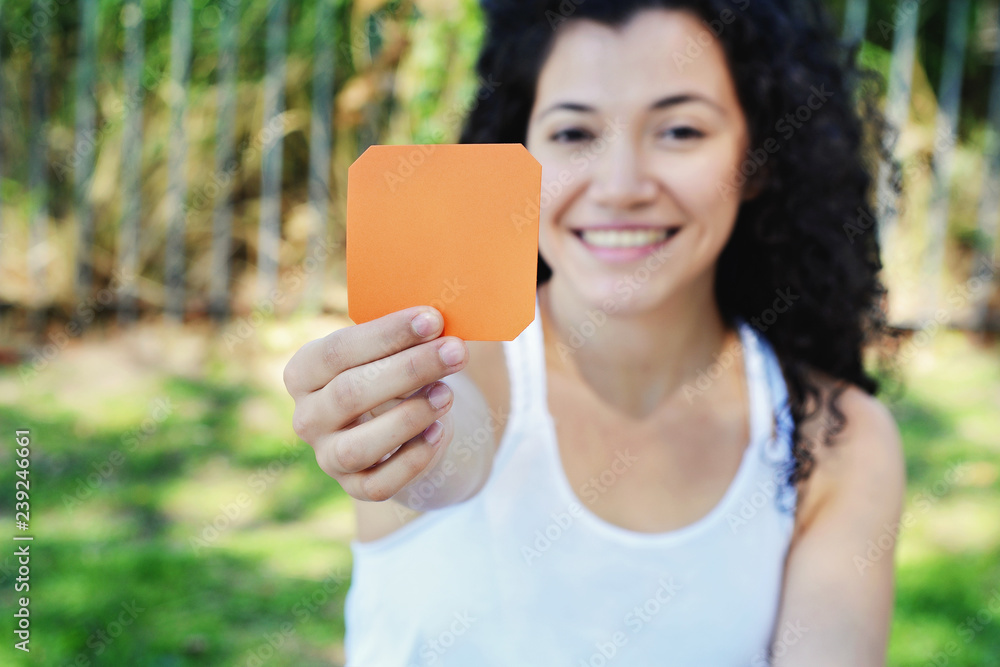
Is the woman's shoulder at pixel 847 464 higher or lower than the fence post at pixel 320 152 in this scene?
lower

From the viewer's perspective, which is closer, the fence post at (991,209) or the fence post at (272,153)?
the fence post at (272,153)

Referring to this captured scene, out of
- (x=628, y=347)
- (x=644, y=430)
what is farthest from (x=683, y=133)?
(x=644, y=430)

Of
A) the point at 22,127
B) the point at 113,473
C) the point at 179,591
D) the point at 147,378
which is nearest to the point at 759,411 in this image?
the point at 179,591

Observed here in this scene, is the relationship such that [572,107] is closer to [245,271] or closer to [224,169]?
[224,169]

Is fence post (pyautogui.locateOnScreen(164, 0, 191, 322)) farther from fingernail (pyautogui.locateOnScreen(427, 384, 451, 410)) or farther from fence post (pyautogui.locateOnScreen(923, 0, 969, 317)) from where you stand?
fence post (pyautogui.locateOnScreen(923, 0, 969, 317))

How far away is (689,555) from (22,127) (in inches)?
140

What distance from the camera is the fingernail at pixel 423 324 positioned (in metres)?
0.81

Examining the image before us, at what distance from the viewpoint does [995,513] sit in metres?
2.74

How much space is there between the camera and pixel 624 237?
4.33 ft

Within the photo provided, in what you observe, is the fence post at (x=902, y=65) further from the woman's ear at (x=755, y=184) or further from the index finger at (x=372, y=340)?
the index finger at (x=372, y=340)

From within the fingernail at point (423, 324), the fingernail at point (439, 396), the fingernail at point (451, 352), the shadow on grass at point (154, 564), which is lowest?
the shadow on grass at point (154, 564)

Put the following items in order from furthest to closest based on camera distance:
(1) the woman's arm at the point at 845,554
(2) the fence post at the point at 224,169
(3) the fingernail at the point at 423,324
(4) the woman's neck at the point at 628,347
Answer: (2) the fence post at the point at 224,169 < (4) the woman's neck at the point at 628,347 < (1) the woman's arm at the point at 845,554 < (3) the fingernail at the point at 423,324

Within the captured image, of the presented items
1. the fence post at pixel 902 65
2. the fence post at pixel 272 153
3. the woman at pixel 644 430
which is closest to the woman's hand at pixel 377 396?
the woman at pixel 644 430

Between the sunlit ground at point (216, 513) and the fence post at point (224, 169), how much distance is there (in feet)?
0.72
